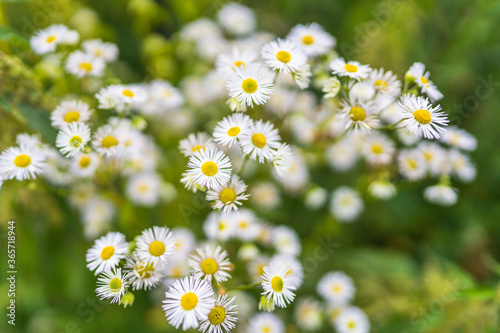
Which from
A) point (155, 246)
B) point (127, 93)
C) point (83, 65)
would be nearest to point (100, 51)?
point (83, 65)

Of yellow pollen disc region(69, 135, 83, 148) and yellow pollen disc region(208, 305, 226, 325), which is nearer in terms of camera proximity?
yellow pollen disc region(208, 305, 226, 325)

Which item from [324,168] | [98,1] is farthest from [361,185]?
[98,1]

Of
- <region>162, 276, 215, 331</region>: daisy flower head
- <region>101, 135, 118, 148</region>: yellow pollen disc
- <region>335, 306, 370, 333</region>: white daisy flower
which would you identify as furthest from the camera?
<region>335, 306, 370, 333</region>: white daisy flower

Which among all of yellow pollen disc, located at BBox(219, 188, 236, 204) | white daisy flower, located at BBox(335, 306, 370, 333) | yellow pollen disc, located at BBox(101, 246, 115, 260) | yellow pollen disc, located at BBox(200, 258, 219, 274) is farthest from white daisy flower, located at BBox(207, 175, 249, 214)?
white daisy flower, located at BBox(335, 306, 370, 333)

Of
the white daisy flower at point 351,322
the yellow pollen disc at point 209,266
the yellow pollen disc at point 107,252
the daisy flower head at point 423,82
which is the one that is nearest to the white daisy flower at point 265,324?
the white daisy flower at point 351,322

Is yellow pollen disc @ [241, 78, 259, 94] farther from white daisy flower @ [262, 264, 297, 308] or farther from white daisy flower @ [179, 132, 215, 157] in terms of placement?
white daisy flower @ [262, 264, 297, 308]

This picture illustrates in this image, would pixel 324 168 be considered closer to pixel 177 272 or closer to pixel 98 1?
pixel 177 272

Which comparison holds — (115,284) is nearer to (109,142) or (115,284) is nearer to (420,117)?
(109,142)
